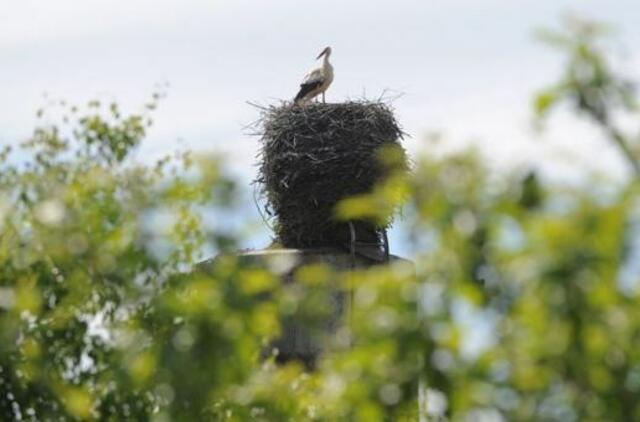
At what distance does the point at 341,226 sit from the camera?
1109cm

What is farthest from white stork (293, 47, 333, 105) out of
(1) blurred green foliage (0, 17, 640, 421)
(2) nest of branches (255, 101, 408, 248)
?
(1) blurred green foliage (0, 17, 640, 421)

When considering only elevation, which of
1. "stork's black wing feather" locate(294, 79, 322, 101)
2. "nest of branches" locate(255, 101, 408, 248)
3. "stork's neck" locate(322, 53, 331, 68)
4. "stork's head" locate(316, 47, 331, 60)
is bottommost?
"nest of branches" locate(255, 101, 408, 248)

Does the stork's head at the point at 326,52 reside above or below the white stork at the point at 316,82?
above

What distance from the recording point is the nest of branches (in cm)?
1212

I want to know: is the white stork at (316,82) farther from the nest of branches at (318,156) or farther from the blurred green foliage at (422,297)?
the blurred green foliage at (422,297)

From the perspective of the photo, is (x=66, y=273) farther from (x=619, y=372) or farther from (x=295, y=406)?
(x=619, y=372)

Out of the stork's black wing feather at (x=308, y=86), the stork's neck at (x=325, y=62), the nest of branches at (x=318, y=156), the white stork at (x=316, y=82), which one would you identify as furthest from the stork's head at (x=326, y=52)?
the nest of branches at (x=318, y=156)

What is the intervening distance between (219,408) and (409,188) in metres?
1.77

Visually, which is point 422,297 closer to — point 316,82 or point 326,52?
point 316,82

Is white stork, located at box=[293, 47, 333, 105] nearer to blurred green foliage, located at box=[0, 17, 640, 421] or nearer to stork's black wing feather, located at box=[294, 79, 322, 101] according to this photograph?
stork's black wing feather, located at box=[294, 79, 322, 101]

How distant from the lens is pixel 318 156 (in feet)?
43.1

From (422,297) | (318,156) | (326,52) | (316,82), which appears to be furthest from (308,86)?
(422,297)

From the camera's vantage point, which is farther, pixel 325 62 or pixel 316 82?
pixel 325 62

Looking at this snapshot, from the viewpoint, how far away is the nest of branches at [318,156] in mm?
12120
